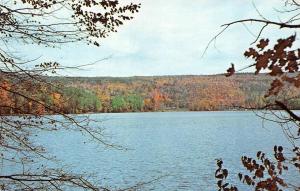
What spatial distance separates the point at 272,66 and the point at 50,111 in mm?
2964

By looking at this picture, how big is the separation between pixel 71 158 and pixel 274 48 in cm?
3922

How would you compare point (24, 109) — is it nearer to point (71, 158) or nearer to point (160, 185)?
point (160, 185)

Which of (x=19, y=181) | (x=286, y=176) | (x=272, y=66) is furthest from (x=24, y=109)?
(x=286, y=176)

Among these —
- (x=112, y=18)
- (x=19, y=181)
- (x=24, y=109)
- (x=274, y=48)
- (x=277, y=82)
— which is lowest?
(x=19, y=181)

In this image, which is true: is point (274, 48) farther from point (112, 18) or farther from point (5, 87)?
point (5, 87)

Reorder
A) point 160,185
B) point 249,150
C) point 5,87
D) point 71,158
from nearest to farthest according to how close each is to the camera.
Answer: point 5,87, point 160,185, point 71,158, point 249,150

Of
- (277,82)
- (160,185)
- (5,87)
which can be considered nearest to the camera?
(277,82)

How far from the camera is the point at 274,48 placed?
5.40 ft

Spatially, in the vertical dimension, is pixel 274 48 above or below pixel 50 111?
above

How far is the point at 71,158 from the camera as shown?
130ft

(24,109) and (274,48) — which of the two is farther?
(24,109)

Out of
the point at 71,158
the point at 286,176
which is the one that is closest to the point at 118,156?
the point at 71,158

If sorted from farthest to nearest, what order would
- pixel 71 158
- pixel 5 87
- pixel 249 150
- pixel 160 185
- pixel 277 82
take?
pixel 249 150, pixel 71 158, pixel 160 185, pixel 5 87, pixel 277 82

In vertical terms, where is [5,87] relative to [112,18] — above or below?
below
